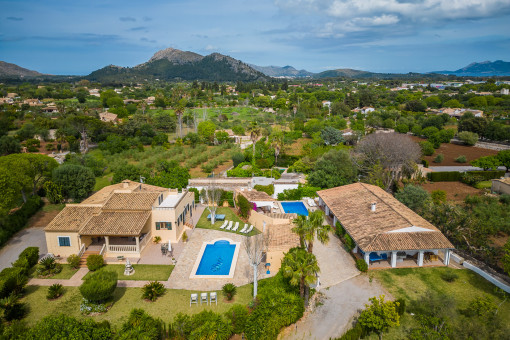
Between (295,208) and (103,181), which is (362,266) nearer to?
(295,208)

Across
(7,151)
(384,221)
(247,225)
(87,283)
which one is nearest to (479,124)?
(384,221)

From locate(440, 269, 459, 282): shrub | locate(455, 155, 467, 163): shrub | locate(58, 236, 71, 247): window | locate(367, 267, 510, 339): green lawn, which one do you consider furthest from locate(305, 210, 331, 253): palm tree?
locate(455, 155, 467, 163): shrub

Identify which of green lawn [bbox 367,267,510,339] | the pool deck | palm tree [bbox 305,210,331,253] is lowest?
green lawn [bbox 367,267,510,339]

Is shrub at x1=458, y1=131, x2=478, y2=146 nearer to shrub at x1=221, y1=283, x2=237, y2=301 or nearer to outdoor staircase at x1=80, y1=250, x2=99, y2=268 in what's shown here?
shrub at x1=221, y1=283, x2=237, y2=301

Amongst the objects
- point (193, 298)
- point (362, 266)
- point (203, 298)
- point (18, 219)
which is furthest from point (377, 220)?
point (18, 219)

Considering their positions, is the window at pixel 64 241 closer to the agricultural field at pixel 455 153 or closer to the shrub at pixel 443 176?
the shrub at pixel 443 176

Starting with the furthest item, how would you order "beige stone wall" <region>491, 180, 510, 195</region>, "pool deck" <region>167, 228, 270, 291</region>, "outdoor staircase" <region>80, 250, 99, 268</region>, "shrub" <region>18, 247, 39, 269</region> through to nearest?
"beige stone wall" <region>491, 180, 510, 195</region>, "outdoor staircase" <region>80, 250, 99, 268</region>, "shrub" <region>18, 247, 39, 269</region>, "pool deck" <region>167, 228, 270, 291</region>

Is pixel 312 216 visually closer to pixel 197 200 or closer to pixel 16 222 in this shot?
pixel 197 200
